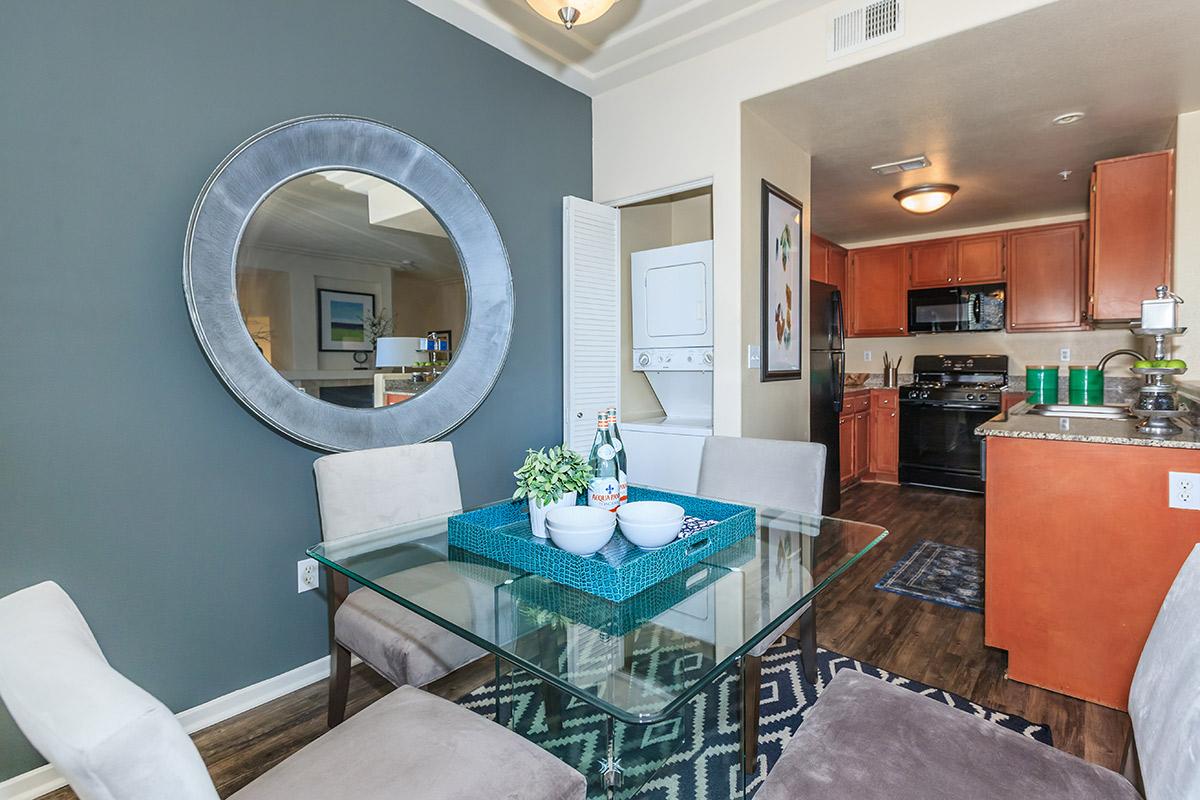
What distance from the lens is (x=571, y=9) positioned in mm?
1730

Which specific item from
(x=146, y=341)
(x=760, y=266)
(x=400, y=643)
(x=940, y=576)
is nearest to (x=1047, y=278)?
(x=940, y=576)

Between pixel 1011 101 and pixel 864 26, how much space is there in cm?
96

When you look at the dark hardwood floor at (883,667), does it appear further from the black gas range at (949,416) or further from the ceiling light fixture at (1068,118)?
the ceiling light fixture at (1068,118)

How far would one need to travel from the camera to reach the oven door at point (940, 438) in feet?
16.5

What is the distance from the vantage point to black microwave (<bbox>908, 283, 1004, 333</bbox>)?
5.10m

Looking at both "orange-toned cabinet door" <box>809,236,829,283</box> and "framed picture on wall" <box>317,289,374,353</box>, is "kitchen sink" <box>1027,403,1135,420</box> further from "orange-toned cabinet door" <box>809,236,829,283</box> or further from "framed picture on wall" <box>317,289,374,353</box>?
"framed picture on wall" <box>317,289,374,353</box>

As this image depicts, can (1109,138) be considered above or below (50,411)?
above

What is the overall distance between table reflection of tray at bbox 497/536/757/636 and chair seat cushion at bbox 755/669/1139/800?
33cm

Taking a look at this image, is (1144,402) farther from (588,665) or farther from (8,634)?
(8,634)

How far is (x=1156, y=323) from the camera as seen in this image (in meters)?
2.20

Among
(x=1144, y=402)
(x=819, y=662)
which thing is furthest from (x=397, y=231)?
(x=1144, y=402)

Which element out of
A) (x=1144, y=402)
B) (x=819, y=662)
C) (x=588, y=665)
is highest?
(x=1144, y=402)

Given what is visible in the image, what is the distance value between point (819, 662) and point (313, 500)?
2.03 metres

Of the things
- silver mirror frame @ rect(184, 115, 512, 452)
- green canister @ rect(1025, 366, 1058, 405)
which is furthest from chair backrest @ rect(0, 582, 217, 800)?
green canister @ rect(1025, 366, 1058, 405)
